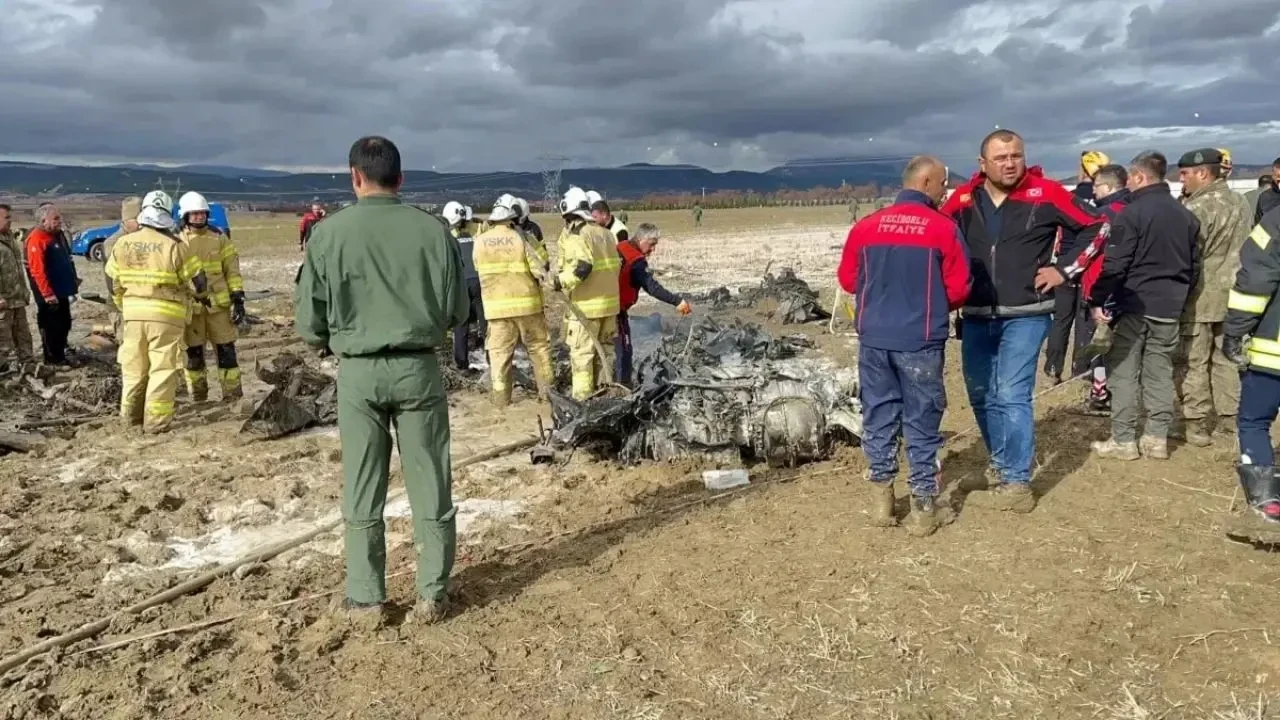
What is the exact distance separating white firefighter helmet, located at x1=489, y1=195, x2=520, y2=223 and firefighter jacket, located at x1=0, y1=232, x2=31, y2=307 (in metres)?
5.39

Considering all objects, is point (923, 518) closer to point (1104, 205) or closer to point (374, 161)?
point (374, 161)

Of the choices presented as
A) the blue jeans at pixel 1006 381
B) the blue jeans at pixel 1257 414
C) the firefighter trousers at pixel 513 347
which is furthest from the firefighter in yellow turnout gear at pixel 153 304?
the blue jeans at pixel 1257 414

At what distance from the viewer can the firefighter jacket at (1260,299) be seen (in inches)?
158

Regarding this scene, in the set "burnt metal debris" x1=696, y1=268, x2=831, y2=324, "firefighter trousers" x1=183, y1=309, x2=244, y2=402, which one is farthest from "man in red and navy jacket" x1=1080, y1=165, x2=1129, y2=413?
"firefighter trousers" x1=183, y1=309, x2=244, y2=402

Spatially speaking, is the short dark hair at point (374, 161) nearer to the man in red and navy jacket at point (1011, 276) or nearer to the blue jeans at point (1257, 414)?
the man in red and navy jacket at point (1011, 276)

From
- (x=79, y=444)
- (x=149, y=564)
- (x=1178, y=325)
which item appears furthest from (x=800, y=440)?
(x=79, y=444)

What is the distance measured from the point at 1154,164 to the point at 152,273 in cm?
773

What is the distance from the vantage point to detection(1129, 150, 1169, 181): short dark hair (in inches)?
221

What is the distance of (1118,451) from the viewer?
561cm

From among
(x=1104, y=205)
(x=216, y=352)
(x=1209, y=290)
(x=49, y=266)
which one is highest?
(x=1104, y=205)

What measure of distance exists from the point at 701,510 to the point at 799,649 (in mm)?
1776

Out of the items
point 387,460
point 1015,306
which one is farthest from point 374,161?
point 1015,306

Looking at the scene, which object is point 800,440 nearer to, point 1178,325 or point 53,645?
point 1178,325

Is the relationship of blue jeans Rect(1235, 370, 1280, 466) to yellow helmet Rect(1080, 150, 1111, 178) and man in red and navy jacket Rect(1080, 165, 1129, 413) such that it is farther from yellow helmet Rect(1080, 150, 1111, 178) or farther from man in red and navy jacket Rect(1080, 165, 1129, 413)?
yellow helmet Rect(1080, 150, 1111, 178)
